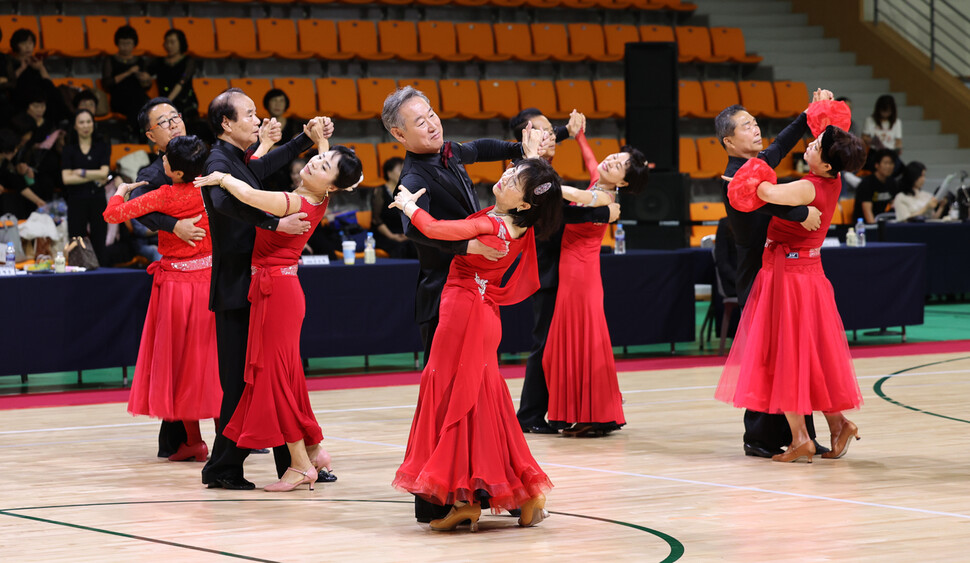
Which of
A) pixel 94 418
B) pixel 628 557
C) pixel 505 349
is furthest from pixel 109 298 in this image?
pixel 628 557

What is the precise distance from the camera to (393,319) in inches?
352

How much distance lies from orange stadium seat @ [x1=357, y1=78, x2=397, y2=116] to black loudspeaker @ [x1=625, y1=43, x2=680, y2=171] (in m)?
3.79

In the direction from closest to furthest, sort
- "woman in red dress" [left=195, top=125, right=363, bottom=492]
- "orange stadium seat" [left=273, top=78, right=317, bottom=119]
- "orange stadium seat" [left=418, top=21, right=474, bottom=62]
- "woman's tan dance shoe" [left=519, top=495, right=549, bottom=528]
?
"woman's tan dance shoe" [left=519, top=495, right=549, bottom=528] → "woman in red dress" [left=195, top=125, right=363, bottom=492] → "orange stadium seat" [left=273, top=78, right=317, bottom=119] → "orange stadium seat" [left=418, top=21, right=474, bottom=62]

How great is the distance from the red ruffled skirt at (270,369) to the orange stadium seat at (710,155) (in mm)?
9739

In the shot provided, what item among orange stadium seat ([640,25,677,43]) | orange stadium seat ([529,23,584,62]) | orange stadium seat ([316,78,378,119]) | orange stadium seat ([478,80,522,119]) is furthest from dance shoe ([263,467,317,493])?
orange stadium seat ([640,25,677,43])

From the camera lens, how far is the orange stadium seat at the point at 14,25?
493 inches

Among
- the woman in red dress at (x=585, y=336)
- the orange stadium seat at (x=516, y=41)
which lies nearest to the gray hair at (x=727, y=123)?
the woman in red dress at (x=585, y=336)

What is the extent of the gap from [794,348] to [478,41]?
30.7 ft

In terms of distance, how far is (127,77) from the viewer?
1223cm

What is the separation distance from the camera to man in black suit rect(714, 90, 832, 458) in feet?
19.3

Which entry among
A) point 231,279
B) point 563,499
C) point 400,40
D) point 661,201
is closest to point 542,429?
point 563,499

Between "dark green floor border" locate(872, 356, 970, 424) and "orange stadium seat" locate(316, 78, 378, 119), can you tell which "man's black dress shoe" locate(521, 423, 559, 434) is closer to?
"dark green floor border" locate(872, 356, 970, 424)

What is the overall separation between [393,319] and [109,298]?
74.7 inches

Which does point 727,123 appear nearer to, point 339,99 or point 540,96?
point 339,99
